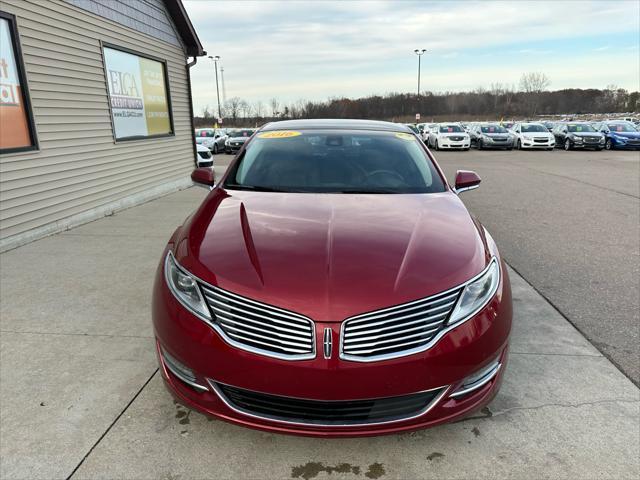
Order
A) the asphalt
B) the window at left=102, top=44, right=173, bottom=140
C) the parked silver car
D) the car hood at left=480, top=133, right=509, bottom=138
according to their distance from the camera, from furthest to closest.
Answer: the parked silver car → the car hood at left=480, top=133, right=509, bottom=138 → the window at left=102, top=44, right=173, bottom=140 → the asphalt

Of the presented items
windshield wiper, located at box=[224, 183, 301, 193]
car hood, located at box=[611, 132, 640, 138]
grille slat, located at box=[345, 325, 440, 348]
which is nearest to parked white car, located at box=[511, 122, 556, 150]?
car hood, located at box=[611, 132, 640, 138]

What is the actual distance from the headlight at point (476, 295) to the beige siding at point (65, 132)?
557cm

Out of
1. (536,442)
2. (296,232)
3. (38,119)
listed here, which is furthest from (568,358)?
(38,119)

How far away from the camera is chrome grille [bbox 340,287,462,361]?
1.84 metres

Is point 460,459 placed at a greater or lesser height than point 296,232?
lesser

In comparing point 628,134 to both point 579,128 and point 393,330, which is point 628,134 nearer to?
point 579,128

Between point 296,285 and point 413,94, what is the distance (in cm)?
9151

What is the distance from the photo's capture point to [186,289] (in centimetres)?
212

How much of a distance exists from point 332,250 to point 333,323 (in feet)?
1.47

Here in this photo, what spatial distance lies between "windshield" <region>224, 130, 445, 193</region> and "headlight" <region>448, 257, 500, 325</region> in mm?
1138

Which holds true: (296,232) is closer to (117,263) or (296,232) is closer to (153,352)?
(153,352)

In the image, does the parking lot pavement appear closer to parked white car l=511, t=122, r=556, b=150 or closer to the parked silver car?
the parked silver car

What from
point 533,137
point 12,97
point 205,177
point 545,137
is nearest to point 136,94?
point 12,97

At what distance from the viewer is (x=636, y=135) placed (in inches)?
925
